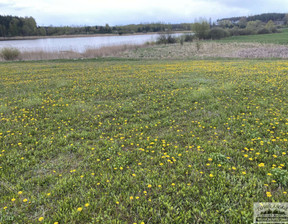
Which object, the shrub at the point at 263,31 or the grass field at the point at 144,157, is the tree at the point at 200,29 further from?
the grass field at the point at 144,157

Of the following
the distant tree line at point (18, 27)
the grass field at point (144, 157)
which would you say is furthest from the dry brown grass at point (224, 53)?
the distant tree line at point (18, 27)

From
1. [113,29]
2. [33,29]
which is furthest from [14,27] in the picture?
[113,29]

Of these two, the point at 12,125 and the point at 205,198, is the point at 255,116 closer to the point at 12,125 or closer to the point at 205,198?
the point at 205,198

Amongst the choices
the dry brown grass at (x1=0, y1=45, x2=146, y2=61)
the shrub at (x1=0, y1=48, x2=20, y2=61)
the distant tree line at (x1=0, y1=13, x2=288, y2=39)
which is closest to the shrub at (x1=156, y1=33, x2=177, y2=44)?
the distant tree line at (x1=0, y1=13, x2=288, y2=39)

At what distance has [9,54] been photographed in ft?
88.6

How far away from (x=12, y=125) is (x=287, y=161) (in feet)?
25.5

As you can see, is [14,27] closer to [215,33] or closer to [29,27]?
[29,27]

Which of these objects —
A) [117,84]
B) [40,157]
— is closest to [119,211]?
[40,157]

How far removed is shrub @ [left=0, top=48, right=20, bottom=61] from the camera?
26906mm

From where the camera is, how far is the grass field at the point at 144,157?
322 centimetres

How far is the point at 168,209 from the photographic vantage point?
3160mm

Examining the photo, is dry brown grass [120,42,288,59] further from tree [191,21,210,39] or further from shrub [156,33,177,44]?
tree [191,21,210,39]

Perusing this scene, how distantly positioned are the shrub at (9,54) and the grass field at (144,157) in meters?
23.1

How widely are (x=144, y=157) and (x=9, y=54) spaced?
30.6 m
